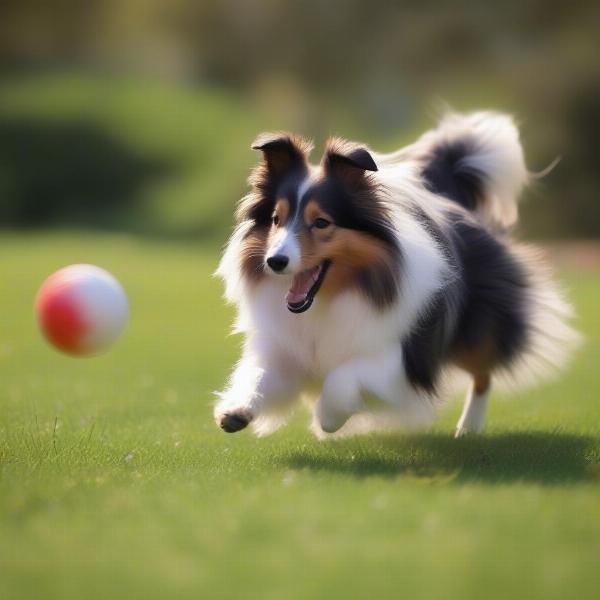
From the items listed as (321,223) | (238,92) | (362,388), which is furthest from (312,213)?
(238,92)

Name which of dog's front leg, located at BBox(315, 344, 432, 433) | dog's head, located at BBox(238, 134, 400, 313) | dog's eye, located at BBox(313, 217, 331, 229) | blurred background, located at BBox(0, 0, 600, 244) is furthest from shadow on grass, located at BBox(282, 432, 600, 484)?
blurred background, located at BBox(0, 0, 600, 244)

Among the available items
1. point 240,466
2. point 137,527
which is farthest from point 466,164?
point 137,527

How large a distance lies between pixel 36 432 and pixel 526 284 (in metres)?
3.18

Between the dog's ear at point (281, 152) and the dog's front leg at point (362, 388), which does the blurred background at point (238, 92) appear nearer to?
the dog's ear at point (281, 152)

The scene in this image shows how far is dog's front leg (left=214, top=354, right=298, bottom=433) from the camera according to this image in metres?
5.05

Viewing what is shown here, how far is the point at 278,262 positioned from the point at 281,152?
2.67ft

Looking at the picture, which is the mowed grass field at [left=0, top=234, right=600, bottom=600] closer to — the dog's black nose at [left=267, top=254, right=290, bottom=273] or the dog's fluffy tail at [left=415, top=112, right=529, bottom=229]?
the dog's black nose at [left=267, top=254, right=290, bottom=273]

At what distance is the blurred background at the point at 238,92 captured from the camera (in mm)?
26250

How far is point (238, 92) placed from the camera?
3416 cm

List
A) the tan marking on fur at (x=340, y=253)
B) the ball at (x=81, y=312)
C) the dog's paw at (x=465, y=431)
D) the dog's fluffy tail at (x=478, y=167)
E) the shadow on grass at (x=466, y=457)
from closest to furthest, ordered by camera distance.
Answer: the shadow on grass at (x=466, y=457), the tan marking on fur at (x=340, y=253), the ball at (x=81, y=312), the dog's paw at (x=465, y=431), the dog's fluffy tail at (x=478, y=167)

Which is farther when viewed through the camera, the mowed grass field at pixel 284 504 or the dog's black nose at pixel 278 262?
the dog's black nose at pixel 278 262

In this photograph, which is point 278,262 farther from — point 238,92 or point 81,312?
point 238,92

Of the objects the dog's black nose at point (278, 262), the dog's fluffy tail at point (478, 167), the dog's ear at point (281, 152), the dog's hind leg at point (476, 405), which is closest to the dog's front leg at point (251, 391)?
the dog's black nose at point (278, 262)

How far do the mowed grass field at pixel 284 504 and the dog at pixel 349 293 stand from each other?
343 mm
